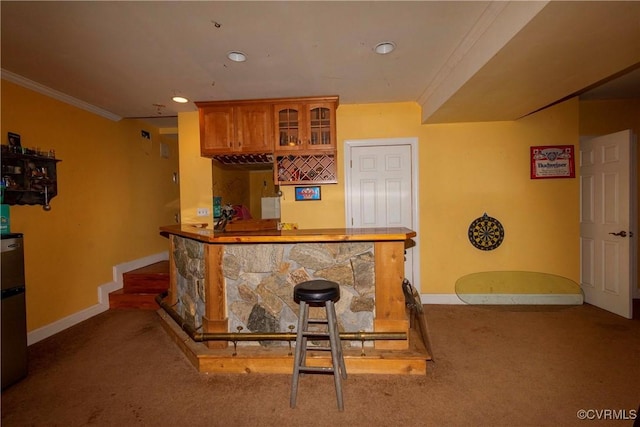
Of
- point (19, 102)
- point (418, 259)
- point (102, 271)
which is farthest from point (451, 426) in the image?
point (19, 102)

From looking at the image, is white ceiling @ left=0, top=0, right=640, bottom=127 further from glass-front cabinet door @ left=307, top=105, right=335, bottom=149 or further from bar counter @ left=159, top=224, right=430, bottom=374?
bar counter @ left=159, top=224, right=430, bottom=374

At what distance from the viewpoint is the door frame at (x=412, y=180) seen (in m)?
3.61

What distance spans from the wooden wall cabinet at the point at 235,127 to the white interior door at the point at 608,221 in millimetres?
3803

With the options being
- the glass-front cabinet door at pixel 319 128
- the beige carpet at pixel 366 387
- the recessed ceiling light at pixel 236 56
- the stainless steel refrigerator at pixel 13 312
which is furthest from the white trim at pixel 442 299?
the stainless steel refrigerator at pixel 13 312

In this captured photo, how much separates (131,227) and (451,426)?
175 inches

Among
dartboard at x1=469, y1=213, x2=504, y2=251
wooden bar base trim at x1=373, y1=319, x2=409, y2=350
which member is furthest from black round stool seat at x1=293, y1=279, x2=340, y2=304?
dartboard at x1=469, y1=213, x2=504, y2=251

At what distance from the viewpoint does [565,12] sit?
151 centimetres

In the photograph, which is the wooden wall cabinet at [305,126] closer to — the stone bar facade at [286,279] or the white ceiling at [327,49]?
the white ceiling at [327,49]

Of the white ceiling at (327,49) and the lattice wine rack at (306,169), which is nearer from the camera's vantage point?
the white ceiling at (327,49)

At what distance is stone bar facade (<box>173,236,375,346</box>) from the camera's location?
87.4 inches

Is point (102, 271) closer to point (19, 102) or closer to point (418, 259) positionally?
point (19, 102)

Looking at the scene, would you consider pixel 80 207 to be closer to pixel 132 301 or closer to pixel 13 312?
pixel 132 301

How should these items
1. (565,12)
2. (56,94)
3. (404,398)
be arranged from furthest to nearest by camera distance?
(56,94), (404,398), (565,12)

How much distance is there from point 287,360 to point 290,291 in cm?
50
